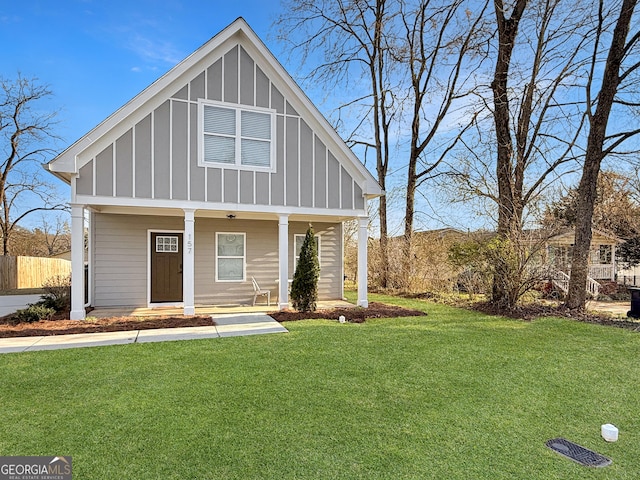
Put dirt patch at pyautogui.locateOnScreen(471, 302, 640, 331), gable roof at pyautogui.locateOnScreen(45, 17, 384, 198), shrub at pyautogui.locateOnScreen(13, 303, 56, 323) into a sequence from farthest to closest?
dirt patch at pyautogui.locateOnScreen(471, 302, 640, 331) < shrub at pyautogui.locateOnScreen(13, 303, 56, 323) < gable roof at pyautogui.locateOnScreen(45, 17, 384, 198)

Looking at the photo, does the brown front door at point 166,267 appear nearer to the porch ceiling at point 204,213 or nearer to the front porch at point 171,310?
the front porch at point 171,310

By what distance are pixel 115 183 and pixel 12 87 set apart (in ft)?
66.7

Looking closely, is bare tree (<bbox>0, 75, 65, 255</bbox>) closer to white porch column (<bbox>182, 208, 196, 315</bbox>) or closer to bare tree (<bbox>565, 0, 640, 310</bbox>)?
white porch column (<bbox>182, 208, 196, 315</bbox>)

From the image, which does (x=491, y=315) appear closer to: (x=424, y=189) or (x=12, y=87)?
(x=424, y=189)

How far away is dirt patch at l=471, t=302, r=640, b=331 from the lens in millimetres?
8930

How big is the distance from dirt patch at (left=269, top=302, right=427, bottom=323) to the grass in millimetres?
1936

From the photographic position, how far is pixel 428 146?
16.6 m

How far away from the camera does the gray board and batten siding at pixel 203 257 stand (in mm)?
10094

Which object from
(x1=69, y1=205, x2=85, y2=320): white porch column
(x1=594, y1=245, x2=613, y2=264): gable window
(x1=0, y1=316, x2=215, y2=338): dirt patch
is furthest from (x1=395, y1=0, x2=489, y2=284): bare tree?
(x1=594, y1=245, x2=613, y2=264): gable window

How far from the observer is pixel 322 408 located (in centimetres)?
390

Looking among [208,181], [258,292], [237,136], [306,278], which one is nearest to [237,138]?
[237,136]

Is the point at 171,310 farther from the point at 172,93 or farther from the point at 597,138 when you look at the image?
the point at 597,138

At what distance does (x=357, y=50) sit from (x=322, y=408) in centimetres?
1715

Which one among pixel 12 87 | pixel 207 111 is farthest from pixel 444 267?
pixel 12 87
